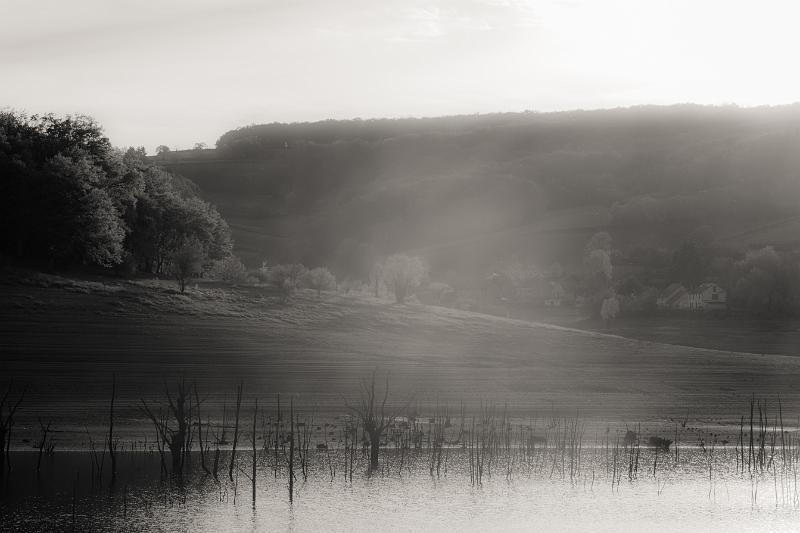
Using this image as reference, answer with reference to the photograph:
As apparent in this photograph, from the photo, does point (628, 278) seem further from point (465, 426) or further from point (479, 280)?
point (465, 426)

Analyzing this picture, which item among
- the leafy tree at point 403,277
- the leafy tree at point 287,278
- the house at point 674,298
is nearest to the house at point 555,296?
the house at point 674,298

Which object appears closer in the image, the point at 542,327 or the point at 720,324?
the point at 542,327

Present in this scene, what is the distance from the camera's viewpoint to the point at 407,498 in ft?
122

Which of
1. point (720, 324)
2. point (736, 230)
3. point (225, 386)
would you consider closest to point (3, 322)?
point (225, 386)

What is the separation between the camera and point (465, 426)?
51000 millimetres

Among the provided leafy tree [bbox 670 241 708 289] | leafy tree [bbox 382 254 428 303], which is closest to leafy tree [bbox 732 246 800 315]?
leafy tree [bbox 670 241 708 289]

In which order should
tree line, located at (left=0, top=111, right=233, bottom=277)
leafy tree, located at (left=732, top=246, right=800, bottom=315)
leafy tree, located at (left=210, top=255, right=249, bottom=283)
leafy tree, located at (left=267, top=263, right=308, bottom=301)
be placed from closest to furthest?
tree line, located at (left=0, top=111, right=233, bottom=277) → leafy tree, located at (left=267, top=263, right=308, bottom=301) → leafy tree, located at (left=210, top=255, right=249, bottom=283) → leafy tree, located at (left=732, top=246, right=800, bottom=315)

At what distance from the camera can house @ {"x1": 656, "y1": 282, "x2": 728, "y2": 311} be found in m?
129

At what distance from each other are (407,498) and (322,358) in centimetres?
2867

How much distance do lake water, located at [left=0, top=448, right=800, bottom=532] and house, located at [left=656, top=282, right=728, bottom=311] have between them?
290ft

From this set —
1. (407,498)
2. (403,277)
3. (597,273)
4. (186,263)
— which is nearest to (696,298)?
(597,273)

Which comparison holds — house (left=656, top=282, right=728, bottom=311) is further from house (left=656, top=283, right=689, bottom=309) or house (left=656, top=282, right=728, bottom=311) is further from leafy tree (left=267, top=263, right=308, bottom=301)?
leafy tree (left=267, top=263, right=308, bottom=301)

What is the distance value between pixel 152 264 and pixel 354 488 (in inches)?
2354

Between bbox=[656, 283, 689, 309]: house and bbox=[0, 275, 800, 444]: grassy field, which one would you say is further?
bbox=[656, 283, 689, 309]: house
